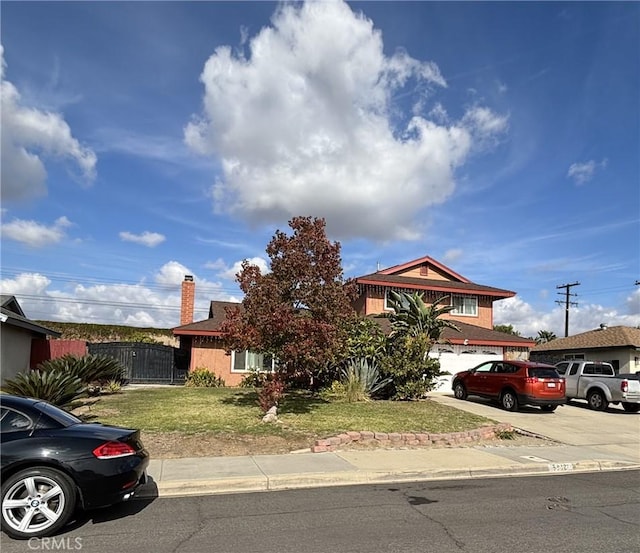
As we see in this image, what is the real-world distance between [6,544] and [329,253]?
9.59 m

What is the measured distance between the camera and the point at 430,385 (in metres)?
18.4

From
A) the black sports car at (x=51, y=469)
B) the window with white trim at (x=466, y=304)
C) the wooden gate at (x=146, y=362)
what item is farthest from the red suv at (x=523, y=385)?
the black sports car at (x=51, y=469)

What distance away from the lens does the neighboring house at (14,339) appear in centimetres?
2011

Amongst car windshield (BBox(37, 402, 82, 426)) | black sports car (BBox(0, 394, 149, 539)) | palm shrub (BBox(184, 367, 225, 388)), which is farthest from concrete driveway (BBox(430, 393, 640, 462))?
car windshield (BBox(37, 402, 82, 426))

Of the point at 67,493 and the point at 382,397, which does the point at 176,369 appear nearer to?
the point at 382,397

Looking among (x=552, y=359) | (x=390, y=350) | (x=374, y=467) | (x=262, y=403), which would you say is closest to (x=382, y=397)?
(x=390, y=350)

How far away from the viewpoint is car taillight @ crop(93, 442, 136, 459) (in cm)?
580

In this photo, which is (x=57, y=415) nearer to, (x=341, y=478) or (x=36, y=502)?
(x=36, y=502)

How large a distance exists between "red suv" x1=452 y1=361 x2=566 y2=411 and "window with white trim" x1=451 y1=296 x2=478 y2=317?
10.7 m

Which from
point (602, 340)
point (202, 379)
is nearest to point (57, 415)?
point (202, 379)

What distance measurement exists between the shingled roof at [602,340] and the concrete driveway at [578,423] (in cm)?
1218

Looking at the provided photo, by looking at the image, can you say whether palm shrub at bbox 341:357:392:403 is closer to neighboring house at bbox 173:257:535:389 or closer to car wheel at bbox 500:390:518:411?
car wheel at bbox 500:390:518:411

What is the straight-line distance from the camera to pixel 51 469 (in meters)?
5.59

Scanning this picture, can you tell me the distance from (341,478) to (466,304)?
23.5 meters
